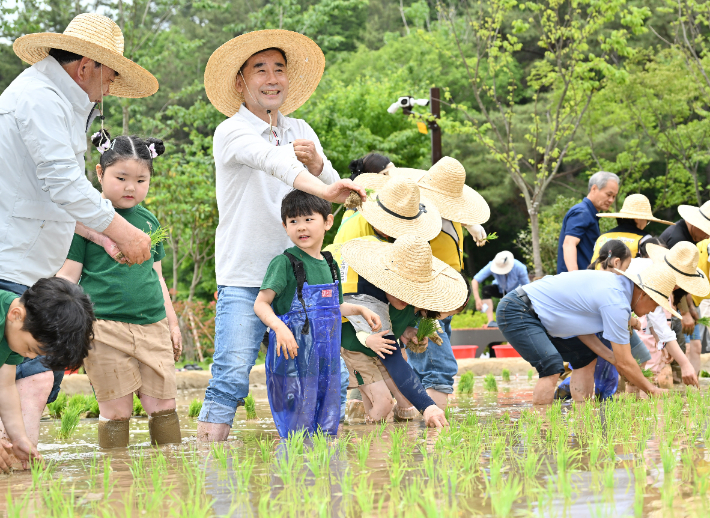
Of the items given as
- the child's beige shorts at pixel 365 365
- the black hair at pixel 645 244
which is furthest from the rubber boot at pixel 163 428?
the black hair at pixel 645 244

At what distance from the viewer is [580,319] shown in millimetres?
6406

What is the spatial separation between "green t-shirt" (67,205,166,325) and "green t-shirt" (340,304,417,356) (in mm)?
1433

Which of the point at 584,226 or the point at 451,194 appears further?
the point at 584,226

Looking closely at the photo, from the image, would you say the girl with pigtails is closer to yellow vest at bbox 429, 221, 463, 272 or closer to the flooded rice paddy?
the flooded rice paddy

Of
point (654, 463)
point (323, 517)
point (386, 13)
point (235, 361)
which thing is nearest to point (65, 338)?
point (235, 361)

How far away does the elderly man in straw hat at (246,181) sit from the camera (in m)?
4.54

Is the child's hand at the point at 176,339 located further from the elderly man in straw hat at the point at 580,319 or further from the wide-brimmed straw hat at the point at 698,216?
the wide-brimmed straw hat at the point at 698,216

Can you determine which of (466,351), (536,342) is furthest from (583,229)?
(466,351)

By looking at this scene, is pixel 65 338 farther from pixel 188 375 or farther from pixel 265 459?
pixel 188 375

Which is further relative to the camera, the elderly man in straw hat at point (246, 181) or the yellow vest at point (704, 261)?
the yellow vest at point (704, 261)

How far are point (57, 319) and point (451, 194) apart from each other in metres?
4.07

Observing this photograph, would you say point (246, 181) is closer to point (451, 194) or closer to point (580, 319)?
point (451, 194)

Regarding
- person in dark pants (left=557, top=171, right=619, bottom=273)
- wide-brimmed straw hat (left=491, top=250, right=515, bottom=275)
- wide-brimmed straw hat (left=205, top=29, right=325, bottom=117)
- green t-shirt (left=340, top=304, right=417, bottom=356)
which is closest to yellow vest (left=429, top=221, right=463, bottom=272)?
green t-shirt (left=340, top=304, right=417, bottom=356)

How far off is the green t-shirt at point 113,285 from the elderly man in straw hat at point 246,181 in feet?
1.36
